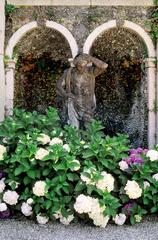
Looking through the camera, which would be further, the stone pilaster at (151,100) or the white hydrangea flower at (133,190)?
the stone pilaster at (151,100)

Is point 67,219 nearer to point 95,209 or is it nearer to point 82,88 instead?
point 95,209

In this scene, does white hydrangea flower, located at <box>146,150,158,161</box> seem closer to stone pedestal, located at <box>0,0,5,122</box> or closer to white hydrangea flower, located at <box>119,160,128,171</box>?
white hydrangea flower, located at <box>119,160,128,171</box>

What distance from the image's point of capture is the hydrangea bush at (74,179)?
530cm

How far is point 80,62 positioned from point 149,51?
4.03 feet

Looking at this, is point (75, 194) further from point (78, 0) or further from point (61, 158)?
point (78, 0)

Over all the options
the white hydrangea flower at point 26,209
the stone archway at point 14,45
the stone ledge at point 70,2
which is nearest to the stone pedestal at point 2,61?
the stone archway at point 14,45

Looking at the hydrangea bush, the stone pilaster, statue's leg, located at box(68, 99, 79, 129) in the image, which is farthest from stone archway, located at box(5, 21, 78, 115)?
the hydrangea bush

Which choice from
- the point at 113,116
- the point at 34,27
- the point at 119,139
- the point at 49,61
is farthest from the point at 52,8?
the point at 119,139

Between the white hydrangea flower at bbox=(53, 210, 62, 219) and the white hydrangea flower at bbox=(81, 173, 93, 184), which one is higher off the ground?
the white hydrangea flower at bbox=(81, 173, 93, 184)

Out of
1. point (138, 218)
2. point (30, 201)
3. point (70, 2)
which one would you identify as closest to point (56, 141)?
point (30, 201)

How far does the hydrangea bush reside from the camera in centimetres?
530

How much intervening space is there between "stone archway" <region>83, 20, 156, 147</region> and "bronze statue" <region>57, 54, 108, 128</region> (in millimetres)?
426

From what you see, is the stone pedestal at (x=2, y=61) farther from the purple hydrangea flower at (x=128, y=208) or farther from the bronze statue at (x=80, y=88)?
the purple hydrangea flower at (x=128, y=208)

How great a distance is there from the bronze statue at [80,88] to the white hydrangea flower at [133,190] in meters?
2.16
